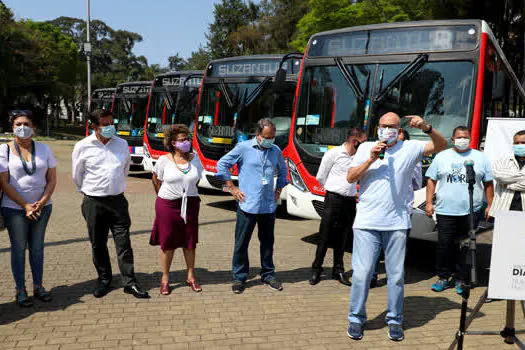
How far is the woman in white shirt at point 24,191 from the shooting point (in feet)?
15.0

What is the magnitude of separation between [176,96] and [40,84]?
30.5m

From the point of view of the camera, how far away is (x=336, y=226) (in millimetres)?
5762

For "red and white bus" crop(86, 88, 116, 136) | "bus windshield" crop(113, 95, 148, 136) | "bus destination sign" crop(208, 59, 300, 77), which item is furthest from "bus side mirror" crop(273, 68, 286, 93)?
"red and white bus" crop(86, 88, 116, 136)

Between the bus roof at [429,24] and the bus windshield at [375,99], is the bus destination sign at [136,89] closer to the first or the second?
the bus windshield at [375,99]

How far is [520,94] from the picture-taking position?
9.93 meters

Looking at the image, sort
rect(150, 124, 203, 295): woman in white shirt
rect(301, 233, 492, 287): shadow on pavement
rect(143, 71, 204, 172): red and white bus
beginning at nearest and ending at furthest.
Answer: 1. rect(150, 124, 203, 295): woman in white shirt
2. rect(301, 233, 492, 287): shadow on pavement
3. rect(143, 71, 204, 172): red and white bus

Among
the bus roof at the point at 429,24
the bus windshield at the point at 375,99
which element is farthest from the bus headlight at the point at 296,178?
the bus roof at the point at 429,24

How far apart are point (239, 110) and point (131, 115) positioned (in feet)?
27.2

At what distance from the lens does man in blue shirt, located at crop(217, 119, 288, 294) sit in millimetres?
5238

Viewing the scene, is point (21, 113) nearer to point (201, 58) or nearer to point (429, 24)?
point (429, 24)

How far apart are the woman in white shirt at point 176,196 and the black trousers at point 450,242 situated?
2752mm

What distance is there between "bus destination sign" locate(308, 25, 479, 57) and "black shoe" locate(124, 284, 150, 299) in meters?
4.26

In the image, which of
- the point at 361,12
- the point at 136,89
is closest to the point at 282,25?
the point at 361,12

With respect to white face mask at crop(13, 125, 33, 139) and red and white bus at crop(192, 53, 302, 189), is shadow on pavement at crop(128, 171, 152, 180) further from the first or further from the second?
white face mask at crop(13, 125, 33, 139)
